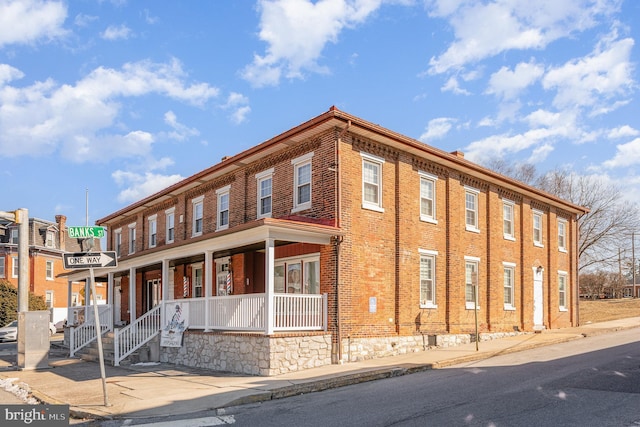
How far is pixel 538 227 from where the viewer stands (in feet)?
87.3

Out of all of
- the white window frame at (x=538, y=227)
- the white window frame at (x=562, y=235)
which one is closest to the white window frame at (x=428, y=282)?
the white window frame at (x=538, y=227)

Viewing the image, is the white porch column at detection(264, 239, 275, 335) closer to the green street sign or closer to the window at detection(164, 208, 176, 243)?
the green street sign

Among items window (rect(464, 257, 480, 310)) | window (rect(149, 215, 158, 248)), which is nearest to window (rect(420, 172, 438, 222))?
window (rect(464, 257, 480, 310))

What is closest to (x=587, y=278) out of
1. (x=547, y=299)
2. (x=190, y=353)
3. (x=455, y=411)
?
(x=547, y=299)

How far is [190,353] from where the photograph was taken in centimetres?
1739

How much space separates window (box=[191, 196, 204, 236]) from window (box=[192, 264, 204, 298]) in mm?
1409

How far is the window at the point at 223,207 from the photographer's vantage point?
2212 centimetres

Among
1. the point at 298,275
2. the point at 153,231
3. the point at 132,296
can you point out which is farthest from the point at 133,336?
the point at 153,231

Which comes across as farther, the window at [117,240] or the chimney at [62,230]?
the chimney at [62,230]

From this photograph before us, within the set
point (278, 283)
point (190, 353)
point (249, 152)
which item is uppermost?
point (249, 152)

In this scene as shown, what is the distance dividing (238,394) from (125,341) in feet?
28.4

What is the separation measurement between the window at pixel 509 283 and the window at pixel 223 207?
11.2m

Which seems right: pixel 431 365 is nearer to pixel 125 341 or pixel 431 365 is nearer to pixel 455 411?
pixel 455 411

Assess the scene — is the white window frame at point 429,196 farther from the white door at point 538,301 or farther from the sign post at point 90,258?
the sign post at point 90,258
